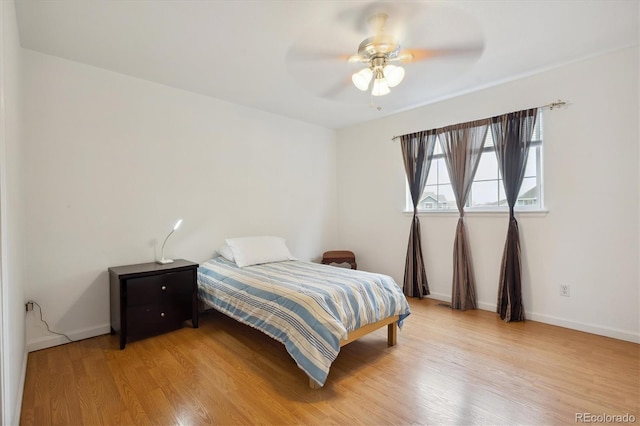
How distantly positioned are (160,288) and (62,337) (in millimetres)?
886

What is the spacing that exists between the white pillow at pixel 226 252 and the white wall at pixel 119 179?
0.11m

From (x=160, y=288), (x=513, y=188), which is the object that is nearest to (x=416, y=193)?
(x=513, y=188)

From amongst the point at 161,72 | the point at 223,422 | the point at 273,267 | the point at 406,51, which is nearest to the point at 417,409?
A: the point at 223,422

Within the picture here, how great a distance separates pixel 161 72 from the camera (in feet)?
9.57

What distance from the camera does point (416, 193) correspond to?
396cm

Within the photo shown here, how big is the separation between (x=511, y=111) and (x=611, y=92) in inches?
30.1

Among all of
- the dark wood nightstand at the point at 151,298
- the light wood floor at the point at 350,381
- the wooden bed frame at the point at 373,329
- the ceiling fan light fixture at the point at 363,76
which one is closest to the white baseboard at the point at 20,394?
the light wood floor at the point at 350,381

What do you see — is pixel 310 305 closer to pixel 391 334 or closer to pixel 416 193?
pixel 391 334

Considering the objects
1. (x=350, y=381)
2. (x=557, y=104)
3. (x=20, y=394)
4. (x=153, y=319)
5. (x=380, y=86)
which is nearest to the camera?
(x=20, y=394)

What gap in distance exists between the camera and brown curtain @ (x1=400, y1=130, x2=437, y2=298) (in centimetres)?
389

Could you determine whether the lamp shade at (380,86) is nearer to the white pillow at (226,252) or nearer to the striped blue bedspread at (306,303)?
the striped blue bedspread at (306,303)

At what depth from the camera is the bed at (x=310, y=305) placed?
77.4 inches

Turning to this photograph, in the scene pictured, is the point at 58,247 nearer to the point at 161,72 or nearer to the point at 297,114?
the point at 161,72

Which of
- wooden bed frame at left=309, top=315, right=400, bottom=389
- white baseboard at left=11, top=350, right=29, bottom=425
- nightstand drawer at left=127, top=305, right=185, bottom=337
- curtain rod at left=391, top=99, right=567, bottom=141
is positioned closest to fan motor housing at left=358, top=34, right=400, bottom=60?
curtain rod at left=391, top=99, right=567, bottom=141
